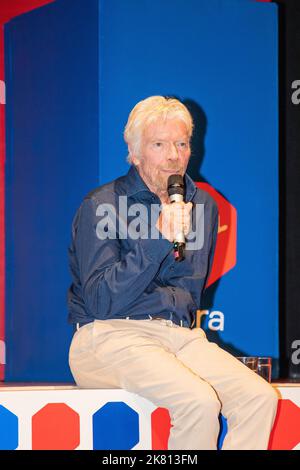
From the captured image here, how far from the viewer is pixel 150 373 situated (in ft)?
6.59

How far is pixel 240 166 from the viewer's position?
2992mm

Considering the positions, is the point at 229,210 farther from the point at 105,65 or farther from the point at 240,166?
the point at 105,65

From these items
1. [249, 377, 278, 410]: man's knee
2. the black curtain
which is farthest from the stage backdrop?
[249, 377, 278, 410]: man's knee

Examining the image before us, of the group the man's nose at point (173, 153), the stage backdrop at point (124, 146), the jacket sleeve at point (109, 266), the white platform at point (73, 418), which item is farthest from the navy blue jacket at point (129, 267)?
the stage backdrop at point (124, 146)

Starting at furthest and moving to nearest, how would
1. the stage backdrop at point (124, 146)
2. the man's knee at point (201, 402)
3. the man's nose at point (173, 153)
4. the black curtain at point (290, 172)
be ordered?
the black curtain at point (290, 172), the stage backdrop at point (124, 146), the man's nose at point (173, 153), the man's knee at point (201, 402)

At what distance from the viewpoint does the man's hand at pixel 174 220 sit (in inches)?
79.7

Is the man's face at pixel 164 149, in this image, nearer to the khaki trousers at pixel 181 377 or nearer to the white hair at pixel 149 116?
the white hair at pixel 149 116

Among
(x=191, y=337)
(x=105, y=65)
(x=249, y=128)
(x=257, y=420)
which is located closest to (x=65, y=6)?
(x=105, y=65)

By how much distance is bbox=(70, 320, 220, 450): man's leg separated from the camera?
1936 millimetres

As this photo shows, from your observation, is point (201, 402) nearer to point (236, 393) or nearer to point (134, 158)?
point (236, 393)

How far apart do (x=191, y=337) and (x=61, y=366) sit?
827 millimetres

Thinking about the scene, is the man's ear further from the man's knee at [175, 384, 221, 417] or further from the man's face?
the man's knee at [175, 384, 221, 417]

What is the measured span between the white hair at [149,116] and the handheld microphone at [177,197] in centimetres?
20

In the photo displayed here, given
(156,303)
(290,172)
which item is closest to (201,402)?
(156,303)
